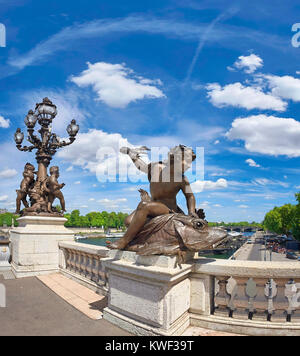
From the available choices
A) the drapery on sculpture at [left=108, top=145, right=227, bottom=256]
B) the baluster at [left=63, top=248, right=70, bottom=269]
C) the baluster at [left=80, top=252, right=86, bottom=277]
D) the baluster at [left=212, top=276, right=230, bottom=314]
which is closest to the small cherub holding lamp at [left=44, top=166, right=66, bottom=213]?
the baluster at [left=63, top=248, right=70, bottom=269]

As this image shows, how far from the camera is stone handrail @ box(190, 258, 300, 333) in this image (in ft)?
11.4

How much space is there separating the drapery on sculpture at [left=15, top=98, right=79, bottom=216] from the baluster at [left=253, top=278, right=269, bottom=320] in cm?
727

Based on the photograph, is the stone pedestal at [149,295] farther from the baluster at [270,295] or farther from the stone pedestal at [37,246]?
the stone pedestal at [37,246]

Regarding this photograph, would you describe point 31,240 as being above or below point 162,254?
below

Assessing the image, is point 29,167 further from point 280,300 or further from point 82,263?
point 280,300

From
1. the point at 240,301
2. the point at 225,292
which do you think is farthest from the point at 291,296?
the point at 225,292

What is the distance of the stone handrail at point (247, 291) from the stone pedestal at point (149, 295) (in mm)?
233

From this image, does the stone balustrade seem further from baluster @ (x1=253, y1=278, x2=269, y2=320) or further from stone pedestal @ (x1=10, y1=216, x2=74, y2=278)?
stone pedestal @ (x1=10, y1=216, x2=74, y2=278)

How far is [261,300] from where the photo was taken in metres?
3.57

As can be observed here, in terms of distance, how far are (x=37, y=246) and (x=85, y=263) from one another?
102 inches
